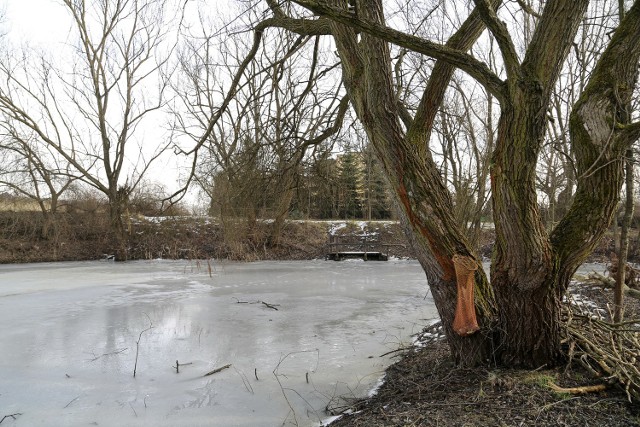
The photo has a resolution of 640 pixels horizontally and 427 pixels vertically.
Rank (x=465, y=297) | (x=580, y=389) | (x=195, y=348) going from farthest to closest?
1. (x=195, y=348)
2. (x=465, y=297)
3. (x=580, y=389)

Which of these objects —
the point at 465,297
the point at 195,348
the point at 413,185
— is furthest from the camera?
the point at 195,348

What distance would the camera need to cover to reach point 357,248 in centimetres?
2311

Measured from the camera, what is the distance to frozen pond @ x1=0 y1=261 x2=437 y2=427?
4.37 m

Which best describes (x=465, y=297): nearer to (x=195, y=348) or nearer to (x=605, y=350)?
(x=605, y=350)

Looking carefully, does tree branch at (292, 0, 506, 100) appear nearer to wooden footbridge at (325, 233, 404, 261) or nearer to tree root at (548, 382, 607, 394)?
tree root at (548, 382, 607, 394)

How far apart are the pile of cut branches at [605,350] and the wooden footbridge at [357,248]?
52.6ft

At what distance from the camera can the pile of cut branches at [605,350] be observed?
3.46 metres

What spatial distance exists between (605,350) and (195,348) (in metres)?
4.62

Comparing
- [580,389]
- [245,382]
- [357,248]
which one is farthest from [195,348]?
[357,248]

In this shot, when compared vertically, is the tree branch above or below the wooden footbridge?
above

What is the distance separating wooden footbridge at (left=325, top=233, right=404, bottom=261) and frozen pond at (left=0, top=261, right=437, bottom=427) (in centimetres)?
817

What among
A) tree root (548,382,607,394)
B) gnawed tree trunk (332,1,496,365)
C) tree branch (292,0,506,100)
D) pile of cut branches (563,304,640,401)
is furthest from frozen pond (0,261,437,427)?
tree branch (292,0,506,100)

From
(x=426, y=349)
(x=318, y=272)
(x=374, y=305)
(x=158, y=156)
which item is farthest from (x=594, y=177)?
(x=158, y=156)

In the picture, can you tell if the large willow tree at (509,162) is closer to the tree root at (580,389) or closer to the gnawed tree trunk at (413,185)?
the gnawed tree trunk at (413,185)
